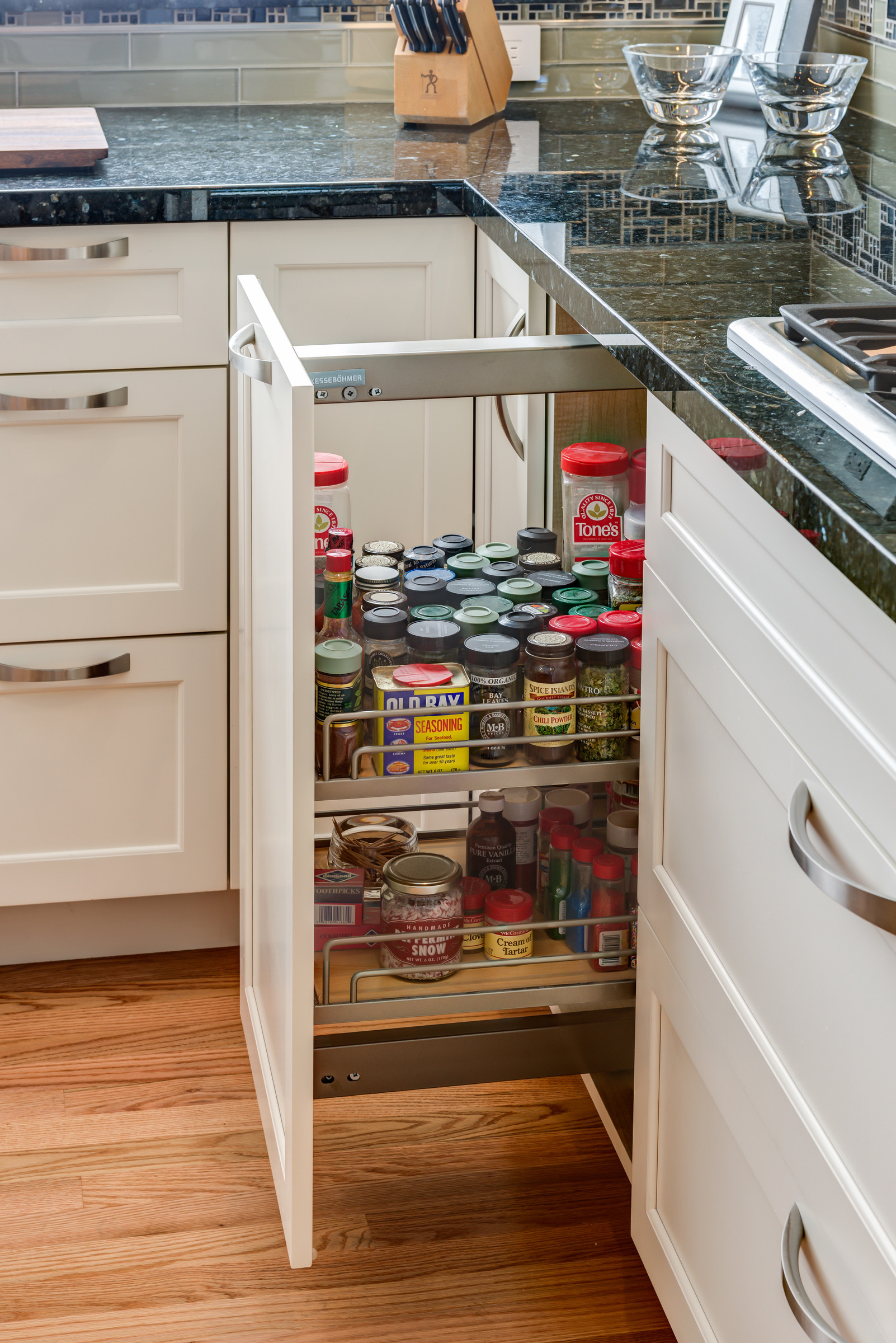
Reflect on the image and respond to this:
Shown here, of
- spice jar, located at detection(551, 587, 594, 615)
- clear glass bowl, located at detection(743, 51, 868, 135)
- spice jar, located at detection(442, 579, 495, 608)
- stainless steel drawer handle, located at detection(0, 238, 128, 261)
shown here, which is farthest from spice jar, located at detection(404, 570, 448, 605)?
clear glass bowl, located at detection(743, 51, 868, 135)

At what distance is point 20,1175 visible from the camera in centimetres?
162

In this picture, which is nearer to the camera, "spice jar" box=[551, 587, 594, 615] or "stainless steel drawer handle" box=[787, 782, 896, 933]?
"stainless steel drawer handle" box=[787, 782, 896, 933]

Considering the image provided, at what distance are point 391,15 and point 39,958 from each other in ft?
4.79

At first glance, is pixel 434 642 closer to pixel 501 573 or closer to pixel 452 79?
pixel 501 573

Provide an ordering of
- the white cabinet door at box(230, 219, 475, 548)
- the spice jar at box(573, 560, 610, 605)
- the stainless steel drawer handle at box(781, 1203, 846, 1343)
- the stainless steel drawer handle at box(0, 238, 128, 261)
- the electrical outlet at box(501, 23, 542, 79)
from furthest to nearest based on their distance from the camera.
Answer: the electrical outlet at box(501, 23, 542, 79)
the white cabinet door at box(230, 219, 475, 548)
the stainless steel drawer handle at box(0, 238, 128, 261)
the spice jar at box(573, 560, 610, 605)
the stainless steel drawer handle at box(781, 1203, 846, 1343)

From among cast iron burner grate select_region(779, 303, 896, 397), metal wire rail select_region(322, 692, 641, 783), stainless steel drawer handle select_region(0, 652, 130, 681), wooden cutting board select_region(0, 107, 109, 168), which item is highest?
wooden cutting board select_region(0, 107, 109, 168)

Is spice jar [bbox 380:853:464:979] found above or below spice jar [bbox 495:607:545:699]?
below

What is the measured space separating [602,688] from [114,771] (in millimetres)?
843

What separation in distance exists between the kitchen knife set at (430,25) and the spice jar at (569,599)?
3.31ft

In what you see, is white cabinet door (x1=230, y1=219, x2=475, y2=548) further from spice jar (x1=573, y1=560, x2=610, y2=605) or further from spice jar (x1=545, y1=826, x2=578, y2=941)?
spice jar (x1=545, y1=826, x2=578, y2=941)

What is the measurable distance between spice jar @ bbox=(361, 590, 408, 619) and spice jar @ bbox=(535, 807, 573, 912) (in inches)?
10.3

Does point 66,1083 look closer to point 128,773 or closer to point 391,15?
point 128,773

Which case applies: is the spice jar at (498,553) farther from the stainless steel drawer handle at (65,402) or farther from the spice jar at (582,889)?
the stainless steel drawer handle at (65,402)

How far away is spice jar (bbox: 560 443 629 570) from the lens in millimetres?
1509
